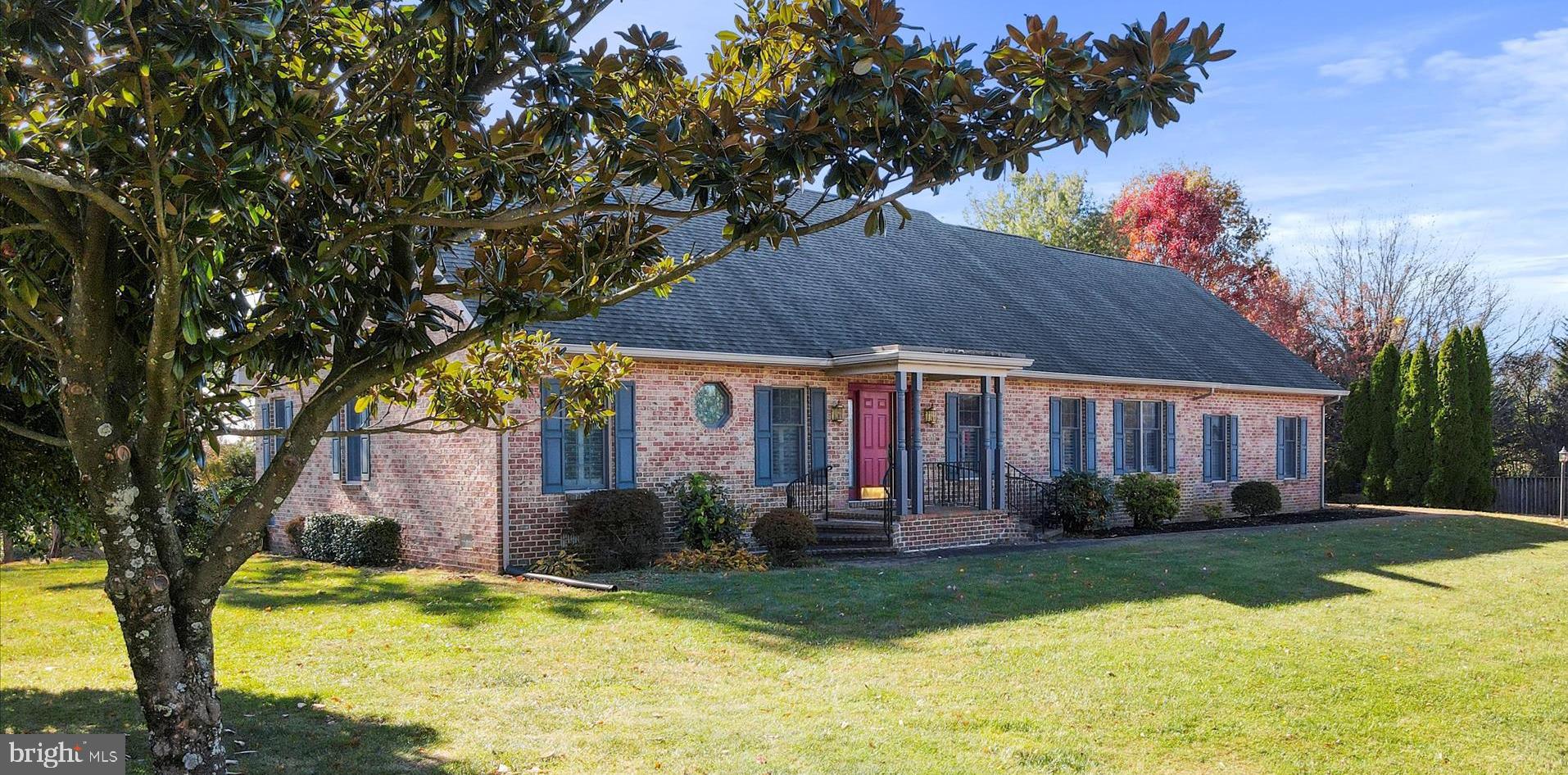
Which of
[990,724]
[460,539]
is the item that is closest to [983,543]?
[460,539]

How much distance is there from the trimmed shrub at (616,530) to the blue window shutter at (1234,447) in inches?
608

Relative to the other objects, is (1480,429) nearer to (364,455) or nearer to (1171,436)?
(1171,436)

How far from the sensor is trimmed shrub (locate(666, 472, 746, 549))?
14.8m

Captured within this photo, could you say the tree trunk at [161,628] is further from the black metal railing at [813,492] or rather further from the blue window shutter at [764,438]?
the black metal railing at [813,492]

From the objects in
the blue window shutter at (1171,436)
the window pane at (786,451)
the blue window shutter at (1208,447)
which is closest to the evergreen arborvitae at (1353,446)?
the blue window shutter at (1208,447)

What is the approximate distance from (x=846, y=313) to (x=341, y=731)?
1279 cm

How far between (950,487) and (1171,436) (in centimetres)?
673

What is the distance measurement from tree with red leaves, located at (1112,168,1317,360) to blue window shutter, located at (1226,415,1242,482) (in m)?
16.8

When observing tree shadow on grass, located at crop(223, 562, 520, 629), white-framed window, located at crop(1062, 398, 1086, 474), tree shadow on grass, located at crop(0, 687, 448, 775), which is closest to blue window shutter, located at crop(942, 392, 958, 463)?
white-framed window, located at crop(1062, 398, 1086, 474)

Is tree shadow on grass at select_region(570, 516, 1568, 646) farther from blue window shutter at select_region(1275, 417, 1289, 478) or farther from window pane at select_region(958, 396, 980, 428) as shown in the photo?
blue window shutter at select_region(1275, 417, 1289, 478)

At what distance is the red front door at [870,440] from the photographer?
700 inches

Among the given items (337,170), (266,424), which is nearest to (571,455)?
(266,424)

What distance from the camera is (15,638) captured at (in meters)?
10.5

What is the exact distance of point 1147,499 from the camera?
808 inches
